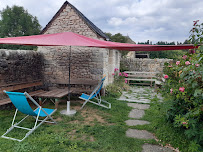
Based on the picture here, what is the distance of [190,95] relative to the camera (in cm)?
258

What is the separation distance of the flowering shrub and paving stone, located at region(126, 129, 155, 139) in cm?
53

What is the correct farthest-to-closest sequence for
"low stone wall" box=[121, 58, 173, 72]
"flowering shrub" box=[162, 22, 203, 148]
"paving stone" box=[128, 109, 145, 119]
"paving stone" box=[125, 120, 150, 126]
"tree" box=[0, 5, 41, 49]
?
"tree" box=[0, 5, 41, 49] < "low stone wall" box=[121, 58, 173, 72] < "paving stone" box=[128, 109, 145, 119] < "paving stone" box=[125, 120, 150, 126] < "flowering shrub" box=[162, 22, 203, 148]

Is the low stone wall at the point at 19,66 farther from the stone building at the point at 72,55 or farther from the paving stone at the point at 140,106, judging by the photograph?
the paving stone at the point at 140,106

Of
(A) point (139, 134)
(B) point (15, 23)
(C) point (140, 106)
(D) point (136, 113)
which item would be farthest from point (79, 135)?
(B) point (15, 23)

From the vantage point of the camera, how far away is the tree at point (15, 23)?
82.2 feet

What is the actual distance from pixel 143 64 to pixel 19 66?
880 centimetres

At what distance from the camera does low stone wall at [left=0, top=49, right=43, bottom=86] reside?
452 centimetres

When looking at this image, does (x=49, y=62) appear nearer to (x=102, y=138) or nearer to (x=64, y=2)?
(x=64, y=2)

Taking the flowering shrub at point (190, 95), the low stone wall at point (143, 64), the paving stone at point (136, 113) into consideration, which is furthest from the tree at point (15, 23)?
the flowering shrub at point (190, 95)

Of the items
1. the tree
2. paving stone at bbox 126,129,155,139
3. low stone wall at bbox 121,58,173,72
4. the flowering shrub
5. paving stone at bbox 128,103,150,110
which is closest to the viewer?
the flowering shrub

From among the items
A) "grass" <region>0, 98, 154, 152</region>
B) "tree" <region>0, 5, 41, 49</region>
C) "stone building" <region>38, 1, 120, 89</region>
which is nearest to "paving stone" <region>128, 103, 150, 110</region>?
"grass" <region>0, 98, 154, 152</region>

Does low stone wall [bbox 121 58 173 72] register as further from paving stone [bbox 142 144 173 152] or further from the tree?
the tree

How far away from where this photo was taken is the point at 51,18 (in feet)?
20.2

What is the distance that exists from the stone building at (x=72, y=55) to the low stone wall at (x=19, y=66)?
378mm
